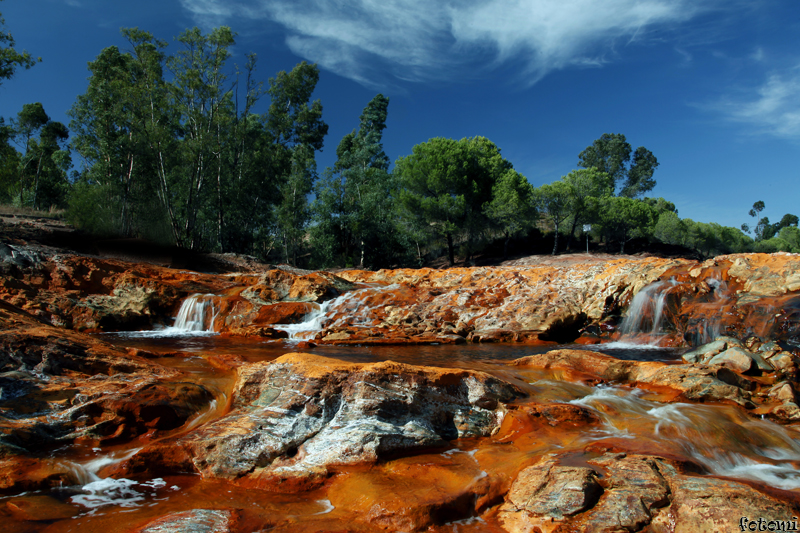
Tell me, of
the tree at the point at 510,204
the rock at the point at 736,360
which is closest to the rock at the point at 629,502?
the rock at the point at 736,360

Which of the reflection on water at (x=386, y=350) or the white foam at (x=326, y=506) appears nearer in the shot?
the white foam at (x=326, y=506)

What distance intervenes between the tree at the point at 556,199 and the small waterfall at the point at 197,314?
32613 millimetres

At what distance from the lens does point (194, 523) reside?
2.60 metres

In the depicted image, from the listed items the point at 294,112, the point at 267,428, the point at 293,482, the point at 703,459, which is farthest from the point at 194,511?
the point at 294,112

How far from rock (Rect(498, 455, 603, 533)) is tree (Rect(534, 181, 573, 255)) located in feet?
125

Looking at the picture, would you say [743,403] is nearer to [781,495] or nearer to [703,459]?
[703,459]

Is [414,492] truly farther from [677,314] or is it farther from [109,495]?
[677,314]

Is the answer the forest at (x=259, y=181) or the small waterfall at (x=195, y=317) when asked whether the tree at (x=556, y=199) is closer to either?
the forest at (x=259, y=181)

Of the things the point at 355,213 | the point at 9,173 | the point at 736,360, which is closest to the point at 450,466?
the point at 736,360

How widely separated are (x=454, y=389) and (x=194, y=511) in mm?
2644

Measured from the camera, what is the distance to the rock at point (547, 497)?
2807 mm

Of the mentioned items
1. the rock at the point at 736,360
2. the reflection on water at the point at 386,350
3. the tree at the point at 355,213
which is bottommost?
the reflection on water at the point at 386,350

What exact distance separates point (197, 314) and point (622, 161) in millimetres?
73552

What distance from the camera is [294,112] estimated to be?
39500 mm
